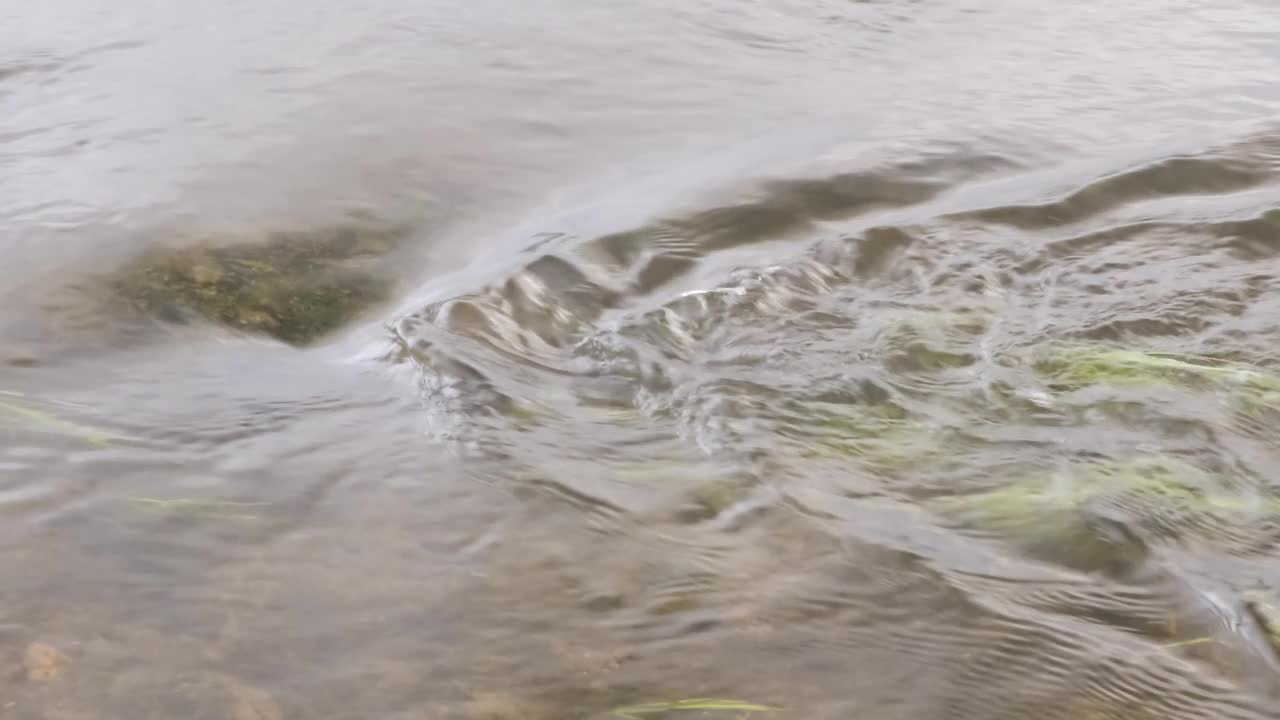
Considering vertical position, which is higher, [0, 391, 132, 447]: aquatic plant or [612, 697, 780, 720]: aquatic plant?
[0, 391, 132, 447]: aquatic plant

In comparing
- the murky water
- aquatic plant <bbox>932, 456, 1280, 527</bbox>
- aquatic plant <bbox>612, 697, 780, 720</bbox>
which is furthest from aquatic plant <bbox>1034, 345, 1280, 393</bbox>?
aquatic plant <bbox>612, 697, 780, 720</bbox>

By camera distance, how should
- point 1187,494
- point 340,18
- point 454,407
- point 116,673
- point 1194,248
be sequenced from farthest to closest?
point 340,18 → point 1194,248 → point 454,407 → point 1187,494 → point 116,673

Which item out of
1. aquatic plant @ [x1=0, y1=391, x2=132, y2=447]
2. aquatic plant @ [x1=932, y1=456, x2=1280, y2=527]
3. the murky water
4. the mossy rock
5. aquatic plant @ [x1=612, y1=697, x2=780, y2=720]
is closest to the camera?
aquatic plant @ [x1=612, y1=697, x2=780, y2=720]

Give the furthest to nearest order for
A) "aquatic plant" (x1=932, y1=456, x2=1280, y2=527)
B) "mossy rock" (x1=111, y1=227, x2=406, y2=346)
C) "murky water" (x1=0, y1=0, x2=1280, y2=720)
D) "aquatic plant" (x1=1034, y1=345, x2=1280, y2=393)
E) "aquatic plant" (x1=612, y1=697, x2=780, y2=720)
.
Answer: "mossy rock" (x1=111, y1=227, x2=406, y2=346), "aquatic plant" (x1=1034, y1=345, x2=1280, y2=393), "aquatic plant" (x1=932, y1=456, x2=1280, y2=527), "murky water" (x1=0, y1=0, x2=1280, y2=720), "aquatic plant" (x1=612, y1=697, x2=780, y2=720)

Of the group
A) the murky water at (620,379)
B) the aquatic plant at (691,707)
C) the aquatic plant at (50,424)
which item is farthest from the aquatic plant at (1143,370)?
the aquatic plant at (50,424)

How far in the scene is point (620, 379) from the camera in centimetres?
336

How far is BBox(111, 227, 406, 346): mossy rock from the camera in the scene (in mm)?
3703

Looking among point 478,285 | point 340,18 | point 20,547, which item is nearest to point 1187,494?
point 478,285

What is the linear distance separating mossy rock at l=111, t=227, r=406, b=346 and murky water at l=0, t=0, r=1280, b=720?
0.05ft

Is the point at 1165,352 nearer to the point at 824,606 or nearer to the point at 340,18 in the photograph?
the point at 824,606

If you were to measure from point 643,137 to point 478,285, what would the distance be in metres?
1.63

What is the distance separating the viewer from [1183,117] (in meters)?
5.64

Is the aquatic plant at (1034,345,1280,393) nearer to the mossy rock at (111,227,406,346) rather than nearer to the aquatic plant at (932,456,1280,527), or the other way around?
the aquatic plant at (932,456,1280,527)

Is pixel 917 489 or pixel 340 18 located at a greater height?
pixel 340 18
